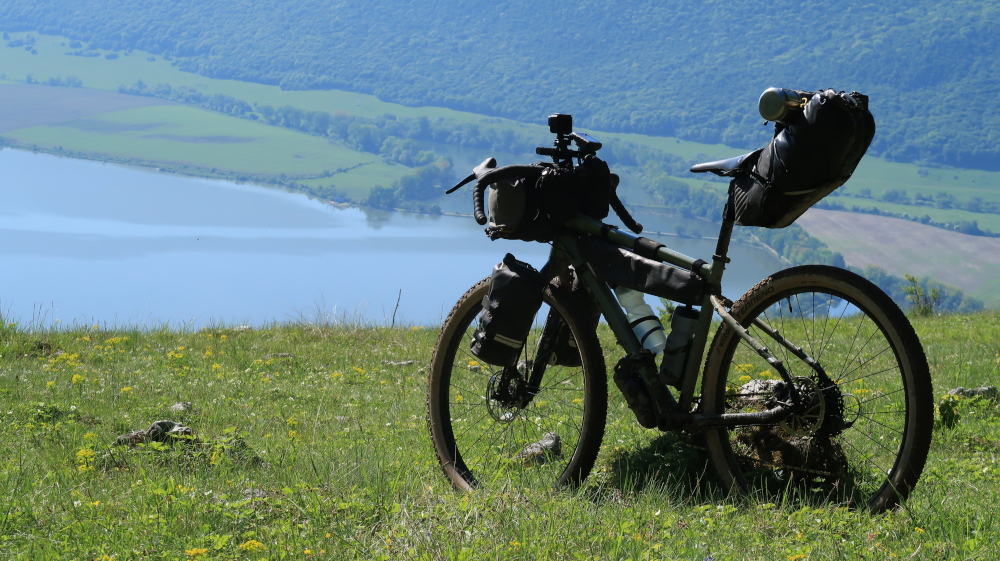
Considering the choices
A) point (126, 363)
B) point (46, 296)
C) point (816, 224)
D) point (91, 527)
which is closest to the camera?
point (91, 527)

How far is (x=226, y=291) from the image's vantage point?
10869cm

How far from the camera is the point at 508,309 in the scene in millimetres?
4105

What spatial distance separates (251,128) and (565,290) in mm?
163241

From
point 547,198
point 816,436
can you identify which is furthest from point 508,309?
point 816,436

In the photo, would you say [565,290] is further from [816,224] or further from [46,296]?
[46,296]

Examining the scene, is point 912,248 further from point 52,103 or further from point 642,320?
point 52,103

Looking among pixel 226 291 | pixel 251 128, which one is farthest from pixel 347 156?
pixel 226 291

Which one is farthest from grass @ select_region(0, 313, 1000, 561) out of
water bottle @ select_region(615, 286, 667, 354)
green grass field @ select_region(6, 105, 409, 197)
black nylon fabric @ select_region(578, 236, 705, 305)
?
green grass field @ select_region(6, 105, 409, 197)

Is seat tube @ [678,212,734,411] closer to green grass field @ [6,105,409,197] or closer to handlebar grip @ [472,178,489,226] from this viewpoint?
handlebar grip @ [472,178,489,226]

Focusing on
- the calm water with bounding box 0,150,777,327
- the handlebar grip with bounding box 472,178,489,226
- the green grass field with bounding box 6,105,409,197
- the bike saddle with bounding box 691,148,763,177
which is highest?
the bike saddle with bounding box 691,148,763,177

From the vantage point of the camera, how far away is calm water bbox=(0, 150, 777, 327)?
102 meters

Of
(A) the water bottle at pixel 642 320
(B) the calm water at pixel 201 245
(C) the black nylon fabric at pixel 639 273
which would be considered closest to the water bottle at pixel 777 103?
(C) the black nylon fabric at pixel 639 273

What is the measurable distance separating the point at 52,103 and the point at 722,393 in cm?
17288

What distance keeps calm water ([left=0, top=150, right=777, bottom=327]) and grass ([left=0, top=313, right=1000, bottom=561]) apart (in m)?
73.6
